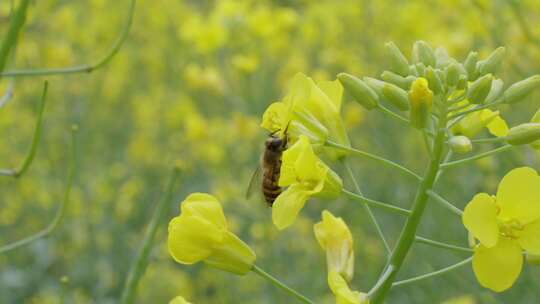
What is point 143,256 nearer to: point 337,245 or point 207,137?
point 337,245

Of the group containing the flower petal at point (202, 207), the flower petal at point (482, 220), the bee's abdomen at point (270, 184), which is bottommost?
the bee's abdomen at point (270, 184)

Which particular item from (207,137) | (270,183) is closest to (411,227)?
(270,183)

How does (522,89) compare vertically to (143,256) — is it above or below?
above

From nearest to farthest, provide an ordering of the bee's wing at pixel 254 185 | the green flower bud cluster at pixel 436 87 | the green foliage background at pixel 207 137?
the green flower bud cluster at pixel 436 87 < the bee's wing at pixel 254 185 < the green foliage background at pixel 207 137

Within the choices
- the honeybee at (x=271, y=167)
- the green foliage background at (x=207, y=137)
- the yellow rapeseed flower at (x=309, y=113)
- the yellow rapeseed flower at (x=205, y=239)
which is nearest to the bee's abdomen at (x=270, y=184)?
the honeybee at (x=271, y=167)

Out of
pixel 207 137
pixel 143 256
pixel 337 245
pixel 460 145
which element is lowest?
pixel 207 137

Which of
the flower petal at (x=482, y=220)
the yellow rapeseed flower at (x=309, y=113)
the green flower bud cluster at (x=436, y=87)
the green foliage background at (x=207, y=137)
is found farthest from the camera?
the green foliage background at (x=207, y=137)

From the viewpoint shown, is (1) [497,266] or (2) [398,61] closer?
(1) [497,266]

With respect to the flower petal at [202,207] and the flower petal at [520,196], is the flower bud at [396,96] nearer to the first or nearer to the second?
the flower petal at [520,196]
